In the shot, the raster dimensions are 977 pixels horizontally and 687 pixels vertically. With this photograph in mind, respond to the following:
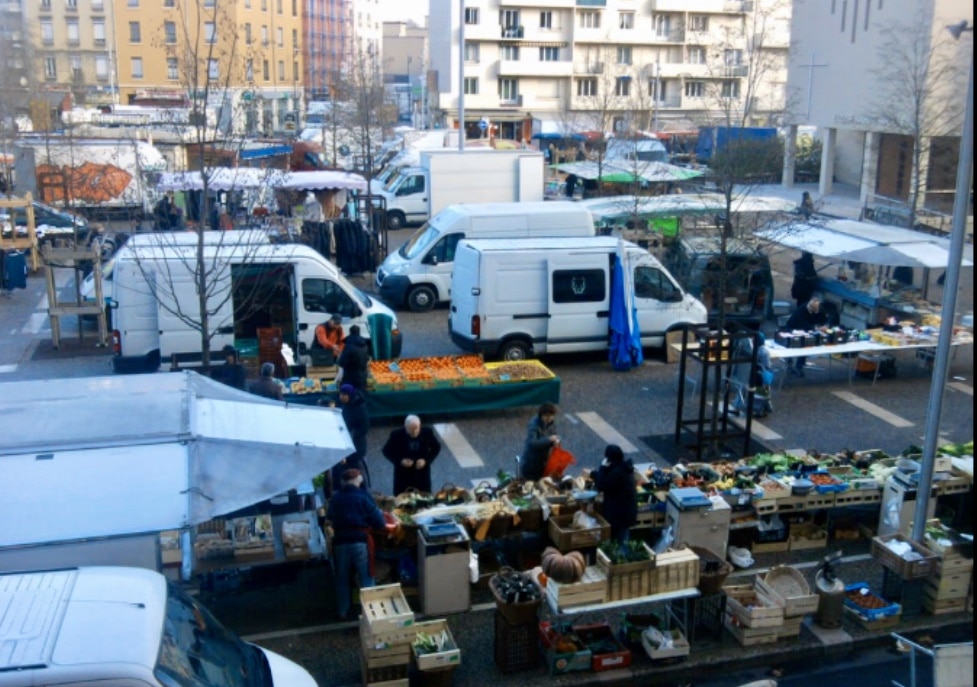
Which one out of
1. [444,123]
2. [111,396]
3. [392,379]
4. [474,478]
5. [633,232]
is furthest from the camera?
[444,123]

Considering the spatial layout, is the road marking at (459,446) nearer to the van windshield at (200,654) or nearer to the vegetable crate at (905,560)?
the vegetable crate at (905,560)

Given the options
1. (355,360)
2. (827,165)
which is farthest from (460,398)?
(827,165)

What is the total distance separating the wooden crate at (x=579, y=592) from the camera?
7.79 m

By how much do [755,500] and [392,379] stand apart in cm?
581

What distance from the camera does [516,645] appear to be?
7867 mm

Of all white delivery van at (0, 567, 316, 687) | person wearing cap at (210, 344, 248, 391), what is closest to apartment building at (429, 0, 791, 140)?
person wearing cap at (210, 344, 248, 391)

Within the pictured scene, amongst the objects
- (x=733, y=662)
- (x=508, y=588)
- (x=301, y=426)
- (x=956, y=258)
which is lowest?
(x=733, y=662)

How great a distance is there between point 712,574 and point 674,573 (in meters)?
0.41

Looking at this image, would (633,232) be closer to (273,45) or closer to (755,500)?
(755,500)

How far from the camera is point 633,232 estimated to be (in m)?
23.1

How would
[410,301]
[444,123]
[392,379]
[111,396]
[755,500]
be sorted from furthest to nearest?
[444,123] < [410,301] < [392,379] < [755,500] < [111,396]

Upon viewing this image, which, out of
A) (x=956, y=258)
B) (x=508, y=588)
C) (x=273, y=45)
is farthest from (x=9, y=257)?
(x=273, y=45)

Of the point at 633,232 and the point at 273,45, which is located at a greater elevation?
the point at 273,45

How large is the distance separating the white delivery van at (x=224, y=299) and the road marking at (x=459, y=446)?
2.68m
